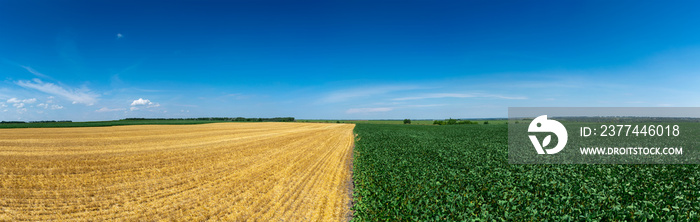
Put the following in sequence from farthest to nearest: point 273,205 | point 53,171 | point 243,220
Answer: point 53,171, point 273,205, point 243,220

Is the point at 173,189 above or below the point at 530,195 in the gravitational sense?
below

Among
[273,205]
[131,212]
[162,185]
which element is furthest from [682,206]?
[162,185]

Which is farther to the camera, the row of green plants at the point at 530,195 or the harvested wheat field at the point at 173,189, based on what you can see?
the harvested wheat field at the point at 173,189

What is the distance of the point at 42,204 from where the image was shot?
1017 centimetres

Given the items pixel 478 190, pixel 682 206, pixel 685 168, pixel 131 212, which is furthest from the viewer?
pixel 685 168

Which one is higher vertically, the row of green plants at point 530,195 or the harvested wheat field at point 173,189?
the row of green plants at point 530,195

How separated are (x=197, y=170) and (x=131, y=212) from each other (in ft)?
23.2

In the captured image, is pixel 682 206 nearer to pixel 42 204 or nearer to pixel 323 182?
pixel 323 182

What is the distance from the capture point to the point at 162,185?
1278cm

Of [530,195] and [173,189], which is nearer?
[530,195]

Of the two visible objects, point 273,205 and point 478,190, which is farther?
point 273,205

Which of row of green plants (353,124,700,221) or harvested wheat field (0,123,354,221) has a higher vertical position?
row of green plants (353,124,700,221)

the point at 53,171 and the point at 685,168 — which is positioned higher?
the point at 685,168

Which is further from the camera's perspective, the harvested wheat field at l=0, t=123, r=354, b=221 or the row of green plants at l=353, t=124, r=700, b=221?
the harvested wheat field at l=0, t=123, r=354, b=221
